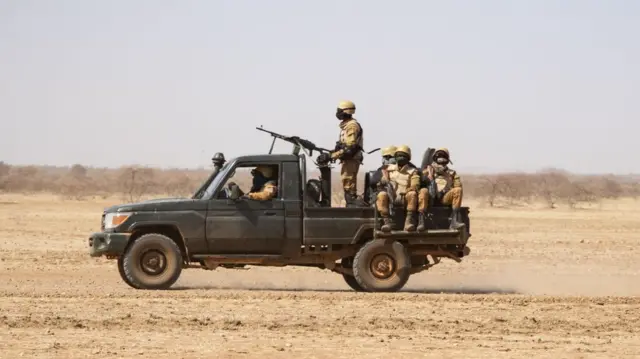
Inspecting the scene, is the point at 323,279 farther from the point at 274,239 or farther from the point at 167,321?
the point at 167,321

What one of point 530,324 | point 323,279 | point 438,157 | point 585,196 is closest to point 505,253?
point 323,279

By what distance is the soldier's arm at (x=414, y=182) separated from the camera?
59.7 ft

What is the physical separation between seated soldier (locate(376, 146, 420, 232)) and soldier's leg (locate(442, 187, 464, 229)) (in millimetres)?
502

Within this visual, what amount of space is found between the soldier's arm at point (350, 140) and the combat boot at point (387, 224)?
1.07 metres

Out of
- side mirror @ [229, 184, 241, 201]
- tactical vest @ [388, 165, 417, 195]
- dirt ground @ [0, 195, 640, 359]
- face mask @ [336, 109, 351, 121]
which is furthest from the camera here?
face mask @ [336, 109, 351, 121]

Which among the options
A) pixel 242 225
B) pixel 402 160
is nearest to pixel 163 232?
pixel 242 225

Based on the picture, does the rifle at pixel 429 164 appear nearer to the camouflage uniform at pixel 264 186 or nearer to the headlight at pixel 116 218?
the camouflage uniform at pixel 264 186

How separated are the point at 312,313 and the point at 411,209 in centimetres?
292

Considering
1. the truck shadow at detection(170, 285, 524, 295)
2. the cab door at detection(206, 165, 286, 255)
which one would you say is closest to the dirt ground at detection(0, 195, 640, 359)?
the truck shadow at detection(170, 285, 524, 295)

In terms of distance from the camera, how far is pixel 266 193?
1825 cm

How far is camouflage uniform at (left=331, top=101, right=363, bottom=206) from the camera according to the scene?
18500mm

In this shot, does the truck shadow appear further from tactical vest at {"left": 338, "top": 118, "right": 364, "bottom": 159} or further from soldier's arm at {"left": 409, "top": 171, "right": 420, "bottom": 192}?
tactical vest at {"left": 338, "top": 118, "right": 364, "bottom": 159}

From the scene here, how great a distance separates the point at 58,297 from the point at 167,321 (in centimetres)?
279

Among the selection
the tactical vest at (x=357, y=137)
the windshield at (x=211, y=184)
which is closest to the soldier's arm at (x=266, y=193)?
the windshield at (x=211, y=184)
